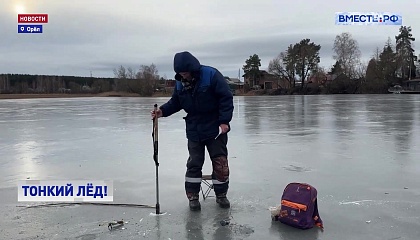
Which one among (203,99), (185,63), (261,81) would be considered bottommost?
(203,99)

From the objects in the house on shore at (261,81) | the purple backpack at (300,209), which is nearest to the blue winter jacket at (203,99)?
the purple backpack at (300,209)

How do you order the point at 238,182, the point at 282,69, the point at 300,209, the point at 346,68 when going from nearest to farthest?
1. the point at 300,209
2. the point at 238,182
3. the point at 346,68
4. the point at 282,69

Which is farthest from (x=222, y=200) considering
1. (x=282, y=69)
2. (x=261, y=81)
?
(x=261, y=81)

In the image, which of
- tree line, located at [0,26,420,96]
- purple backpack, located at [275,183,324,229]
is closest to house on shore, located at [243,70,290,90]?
tree line, located at [0,26,420,96]

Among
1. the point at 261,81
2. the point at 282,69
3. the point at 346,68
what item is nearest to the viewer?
the point at 346,68

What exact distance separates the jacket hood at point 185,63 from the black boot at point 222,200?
1428 mm

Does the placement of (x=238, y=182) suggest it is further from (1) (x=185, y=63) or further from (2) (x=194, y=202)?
(1) (x=185, y=63)

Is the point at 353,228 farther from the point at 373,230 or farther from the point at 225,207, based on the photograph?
the point at 225,207

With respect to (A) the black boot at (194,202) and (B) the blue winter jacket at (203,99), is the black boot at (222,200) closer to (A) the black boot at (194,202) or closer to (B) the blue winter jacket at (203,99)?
(A) the black boot at (194,202)

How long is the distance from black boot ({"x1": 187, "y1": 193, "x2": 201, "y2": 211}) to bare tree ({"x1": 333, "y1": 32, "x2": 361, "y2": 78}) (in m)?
73.5

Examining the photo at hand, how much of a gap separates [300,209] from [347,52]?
248 feet

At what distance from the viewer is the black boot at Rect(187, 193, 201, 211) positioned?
419cm

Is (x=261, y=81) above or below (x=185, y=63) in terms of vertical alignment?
above

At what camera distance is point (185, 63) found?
4090 millimetres
